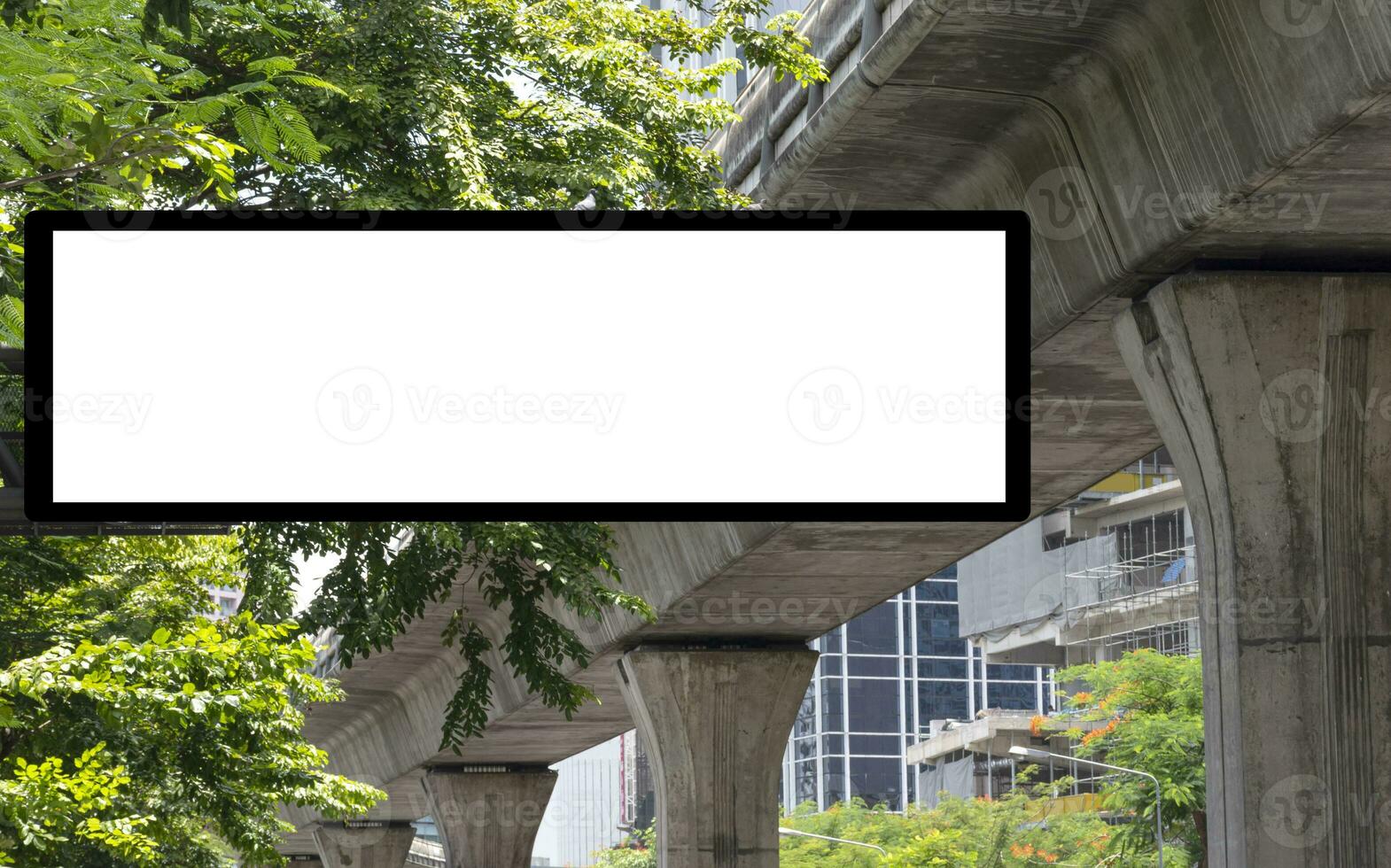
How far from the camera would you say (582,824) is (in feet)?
563

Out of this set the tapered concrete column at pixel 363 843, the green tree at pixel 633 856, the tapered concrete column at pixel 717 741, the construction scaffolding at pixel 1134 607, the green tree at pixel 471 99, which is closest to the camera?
the green tree at pixel 471 99

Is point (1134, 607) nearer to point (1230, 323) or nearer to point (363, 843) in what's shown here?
point (363, 843)

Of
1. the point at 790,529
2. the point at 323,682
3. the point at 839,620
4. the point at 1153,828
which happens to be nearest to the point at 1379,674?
the point at 790,529

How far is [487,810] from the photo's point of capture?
3950 cm

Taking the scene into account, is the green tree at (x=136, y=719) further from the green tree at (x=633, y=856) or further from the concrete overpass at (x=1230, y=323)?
the green tree at (x=633, y=856)

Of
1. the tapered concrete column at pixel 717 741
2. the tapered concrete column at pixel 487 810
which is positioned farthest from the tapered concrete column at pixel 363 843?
the tapered concrete column at pixel 717 741

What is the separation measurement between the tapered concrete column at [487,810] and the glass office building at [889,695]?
3475 inches

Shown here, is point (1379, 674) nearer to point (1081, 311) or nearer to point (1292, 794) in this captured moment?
point (1292, 794)

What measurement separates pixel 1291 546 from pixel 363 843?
50843mm

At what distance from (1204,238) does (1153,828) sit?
3567cm

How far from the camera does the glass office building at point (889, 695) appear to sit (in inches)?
5138

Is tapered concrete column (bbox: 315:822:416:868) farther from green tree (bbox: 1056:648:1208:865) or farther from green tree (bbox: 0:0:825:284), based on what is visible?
green tree (bbox: 0:0:825:284)

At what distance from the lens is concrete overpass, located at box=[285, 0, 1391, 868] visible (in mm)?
8336

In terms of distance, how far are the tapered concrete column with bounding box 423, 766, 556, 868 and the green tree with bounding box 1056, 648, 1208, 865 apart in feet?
49.2
